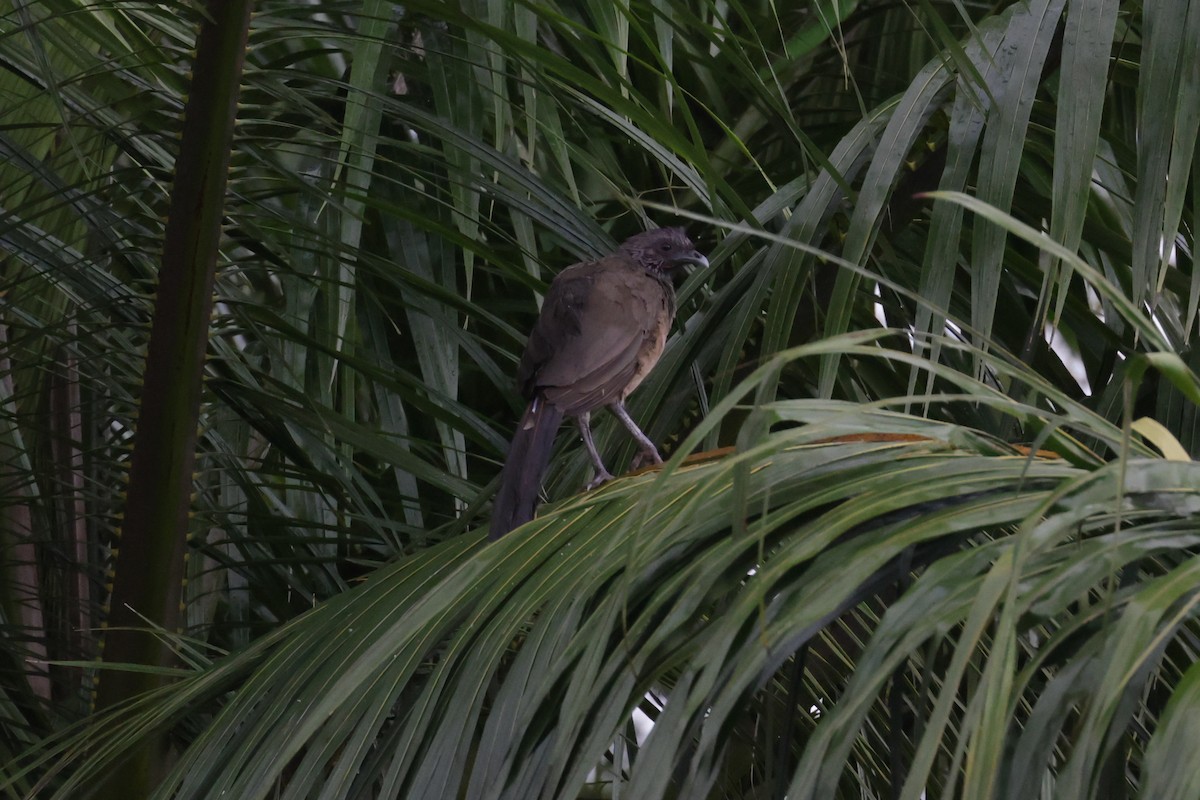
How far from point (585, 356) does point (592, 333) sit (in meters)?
0.06

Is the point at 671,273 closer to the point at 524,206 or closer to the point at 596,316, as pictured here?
the point at 596,316

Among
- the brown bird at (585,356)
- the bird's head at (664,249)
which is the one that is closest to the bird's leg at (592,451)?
the brown bird at (585,356)

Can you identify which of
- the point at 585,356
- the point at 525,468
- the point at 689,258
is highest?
the point at 689,258

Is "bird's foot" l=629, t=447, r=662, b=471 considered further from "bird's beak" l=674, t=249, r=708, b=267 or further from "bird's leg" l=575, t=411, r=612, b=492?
"bird's beak" l=674, t=249, r=708, b=267

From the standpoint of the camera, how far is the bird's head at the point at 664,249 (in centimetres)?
224

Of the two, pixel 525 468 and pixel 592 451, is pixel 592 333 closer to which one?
Answer: pixel 592 451

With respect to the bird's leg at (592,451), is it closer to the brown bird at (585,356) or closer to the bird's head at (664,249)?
the brown bird at (585,356)

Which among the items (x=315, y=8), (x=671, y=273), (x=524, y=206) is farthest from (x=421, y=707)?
(x=671, y=273)

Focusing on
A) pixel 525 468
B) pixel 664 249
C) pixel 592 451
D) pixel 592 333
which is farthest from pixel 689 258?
pixel 525 468

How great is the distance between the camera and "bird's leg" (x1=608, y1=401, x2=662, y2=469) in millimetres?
1542

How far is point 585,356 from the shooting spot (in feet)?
5.92

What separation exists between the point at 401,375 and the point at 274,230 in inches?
10.0

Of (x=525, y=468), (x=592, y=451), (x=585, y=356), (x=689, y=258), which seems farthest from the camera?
(x=689, y=258)

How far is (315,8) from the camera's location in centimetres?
175
